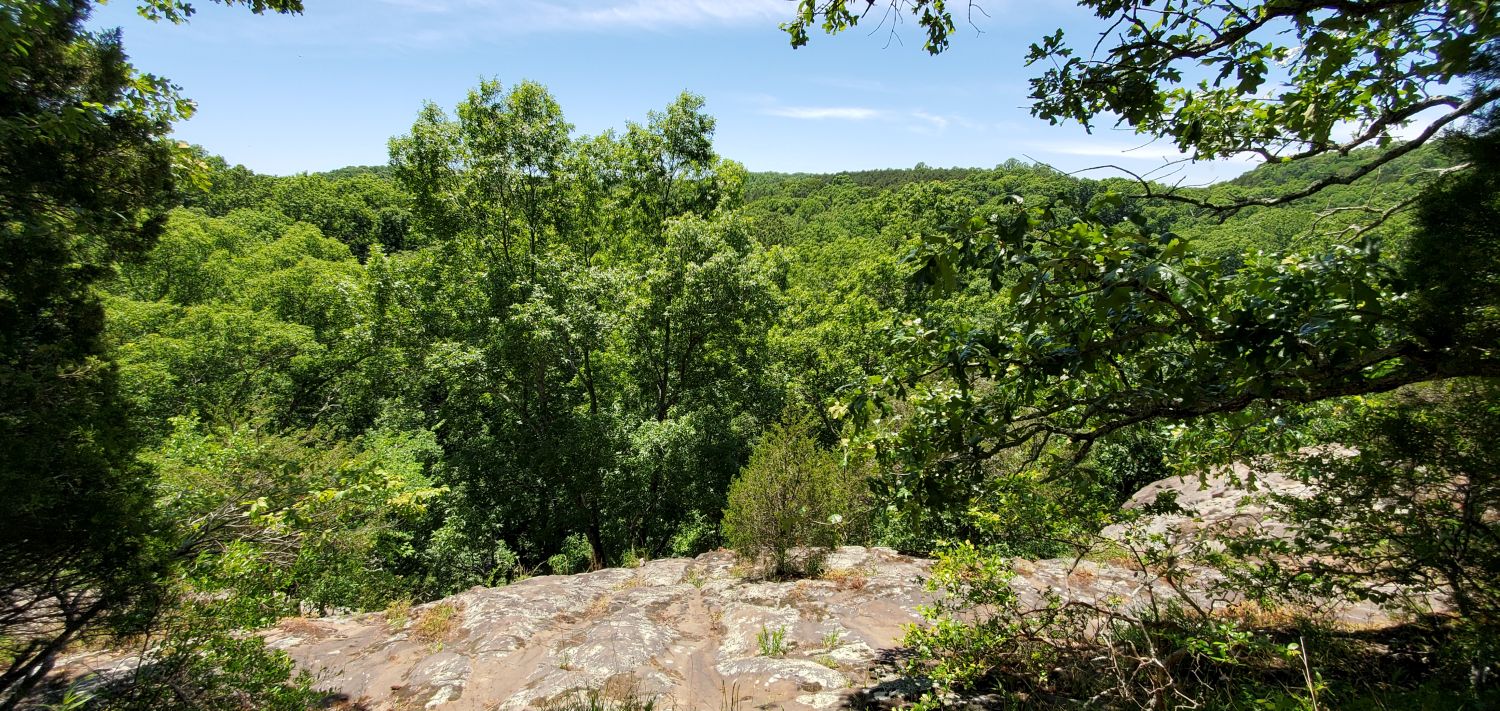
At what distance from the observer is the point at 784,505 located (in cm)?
919

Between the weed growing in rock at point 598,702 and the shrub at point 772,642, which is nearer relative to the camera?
the weed growing in rock at point 598,702

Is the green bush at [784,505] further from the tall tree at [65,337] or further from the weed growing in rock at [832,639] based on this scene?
the tall tree at [65,337]

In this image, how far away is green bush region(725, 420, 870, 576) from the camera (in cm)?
909

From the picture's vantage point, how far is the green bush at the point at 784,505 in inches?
358

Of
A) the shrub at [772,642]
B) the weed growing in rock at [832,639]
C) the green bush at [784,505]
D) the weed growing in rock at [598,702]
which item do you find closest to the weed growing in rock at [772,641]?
the shrub at [772,642]

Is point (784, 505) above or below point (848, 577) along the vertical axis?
above

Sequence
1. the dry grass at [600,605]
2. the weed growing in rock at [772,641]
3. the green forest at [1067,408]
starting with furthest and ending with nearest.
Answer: the dry grass at [600,605], the weed growing in rock at [772,641], the green forest at [1067,408]

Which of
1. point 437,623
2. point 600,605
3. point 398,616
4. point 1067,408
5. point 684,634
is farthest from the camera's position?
point 600,605

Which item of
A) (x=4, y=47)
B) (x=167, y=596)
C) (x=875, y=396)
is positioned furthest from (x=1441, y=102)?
(x=167, y=596)

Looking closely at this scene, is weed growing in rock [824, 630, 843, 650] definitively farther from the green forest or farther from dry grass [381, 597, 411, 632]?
dry grass [381, 597, 411, 632]

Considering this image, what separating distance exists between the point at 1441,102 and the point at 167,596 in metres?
8.91

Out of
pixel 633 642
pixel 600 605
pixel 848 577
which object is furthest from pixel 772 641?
pixel 600 605

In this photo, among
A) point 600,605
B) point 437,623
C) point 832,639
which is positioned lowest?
point 600,605

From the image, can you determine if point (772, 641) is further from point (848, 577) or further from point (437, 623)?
point (437, 623)
